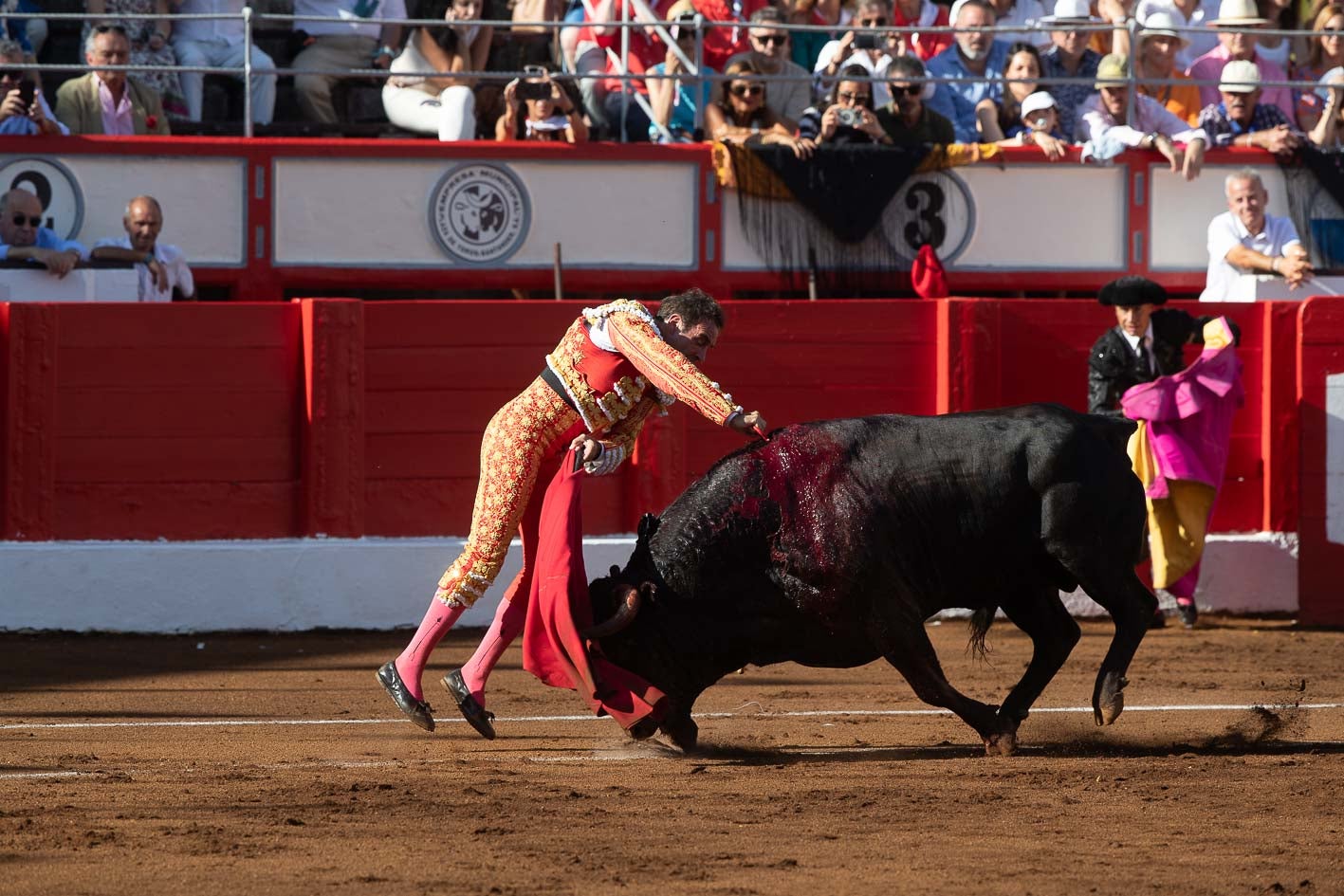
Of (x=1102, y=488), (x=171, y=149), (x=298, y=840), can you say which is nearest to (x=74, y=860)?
(x=298, y=840)

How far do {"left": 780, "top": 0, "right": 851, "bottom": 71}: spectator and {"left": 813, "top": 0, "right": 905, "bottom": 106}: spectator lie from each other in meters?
0.14

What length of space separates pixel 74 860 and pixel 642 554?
6.81ft

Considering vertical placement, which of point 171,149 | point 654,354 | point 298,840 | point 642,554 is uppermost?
point 171,149

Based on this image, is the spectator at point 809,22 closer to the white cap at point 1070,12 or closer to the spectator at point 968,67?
the spectator at point 968,67

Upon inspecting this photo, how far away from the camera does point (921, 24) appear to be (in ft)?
38.7

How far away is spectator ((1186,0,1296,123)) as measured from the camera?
11.8 meters

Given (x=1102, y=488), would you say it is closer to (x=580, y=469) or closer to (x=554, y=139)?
(x=580, y=469)

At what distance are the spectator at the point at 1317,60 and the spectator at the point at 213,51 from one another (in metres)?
6.11

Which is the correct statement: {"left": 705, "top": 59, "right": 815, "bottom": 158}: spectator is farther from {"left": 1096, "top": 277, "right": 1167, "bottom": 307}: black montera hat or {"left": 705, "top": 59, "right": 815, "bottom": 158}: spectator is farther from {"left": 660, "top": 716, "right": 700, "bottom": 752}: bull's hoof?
{"left": 660, "top": 716, "right": 700, "bottom": 752}: bull's hoof

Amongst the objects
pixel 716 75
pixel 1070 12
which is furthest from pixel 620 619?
pixel 1070 12

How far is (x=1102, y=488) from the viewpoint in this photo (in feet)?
19.1

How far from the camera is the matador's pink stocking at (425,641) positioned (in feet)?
19.4

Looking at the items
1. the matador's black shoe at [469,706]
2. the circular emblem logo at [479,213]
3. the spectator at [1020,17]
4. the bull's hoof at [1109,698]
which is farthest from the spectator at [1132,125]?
the matador's black shoe at [469,706]

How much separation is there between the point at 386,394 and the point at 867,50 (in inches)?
152
